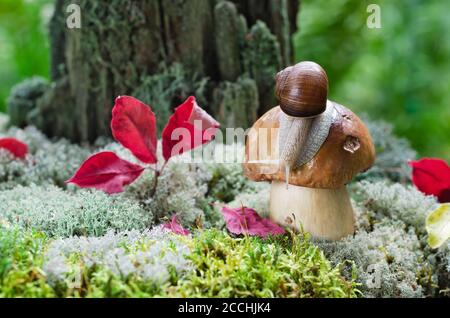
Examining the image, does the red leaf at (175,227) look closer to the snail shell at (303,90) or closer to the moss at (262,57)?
the snail shell at (303,90)

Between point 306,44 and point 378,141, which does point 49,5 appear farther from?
point 378,141

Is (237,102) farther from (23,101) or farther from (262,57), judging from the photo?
(23,101)

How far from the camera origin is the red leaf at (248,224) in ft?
5.00

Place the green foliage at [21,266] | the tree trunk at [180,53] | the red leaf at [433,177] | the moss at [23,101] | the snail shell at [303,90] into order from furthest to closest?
the moss at [23,101]
the tree trunk at [180,53]
the red leaf at [433,177]
the snail shell at [303,90]
the green foliage at [21,266]

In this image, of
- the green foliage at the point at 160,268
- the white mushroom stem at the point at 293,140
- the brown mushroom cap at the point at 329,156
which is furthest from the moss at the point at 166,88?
the green foliage at the point at 160,268

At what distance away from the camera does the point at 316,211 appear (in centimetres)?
156

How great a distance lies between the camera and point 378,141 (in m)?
2.52

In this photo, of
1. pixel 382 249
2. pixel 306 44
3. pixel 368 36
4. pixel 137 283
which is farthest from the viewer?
pixel 368 36

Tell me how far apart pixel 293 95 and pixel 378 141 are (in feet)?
4.14

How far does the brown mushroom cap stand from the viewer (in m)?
1.46

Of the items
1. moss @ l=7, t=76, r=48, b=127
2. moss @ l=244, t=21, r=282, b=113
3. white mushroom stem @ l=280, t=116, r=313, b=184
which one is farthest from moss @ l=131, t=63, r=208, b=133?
white mushroom stem @ l=280, t=116, r=313, b=184

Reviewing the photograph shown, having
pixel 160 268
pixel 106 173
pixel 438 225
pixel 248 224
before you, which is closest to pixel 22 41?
pixel 106 173

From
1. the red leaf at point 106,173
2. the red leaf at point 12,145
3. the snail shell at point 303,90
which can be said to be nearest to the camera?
the snail shell at point 303,90

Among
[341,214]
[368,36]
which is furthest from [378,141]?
[368,36]
